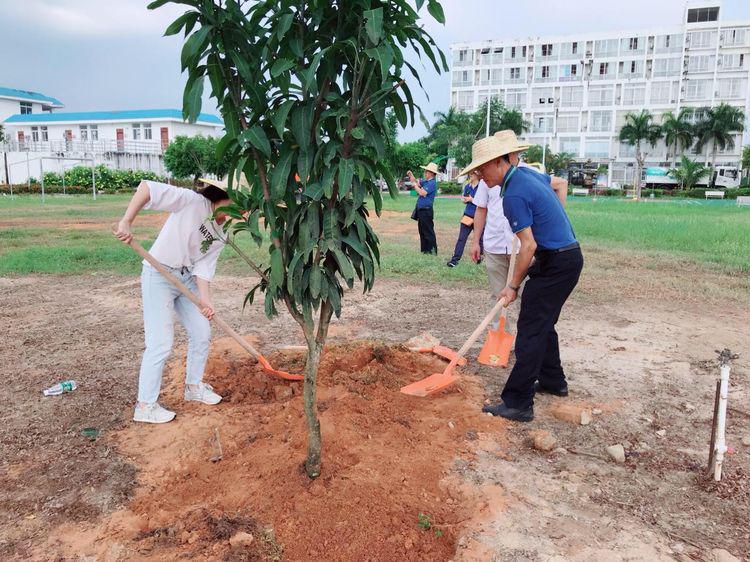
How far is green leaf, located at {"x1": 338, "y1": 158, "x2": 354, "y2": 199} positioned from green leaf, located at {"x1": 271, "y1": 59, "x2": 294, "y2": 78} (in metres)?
0.43

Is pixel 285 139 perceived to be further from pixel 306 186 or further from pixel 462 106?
pixel 462 106

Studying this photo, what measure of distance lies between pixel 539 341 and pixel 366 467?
1474mm

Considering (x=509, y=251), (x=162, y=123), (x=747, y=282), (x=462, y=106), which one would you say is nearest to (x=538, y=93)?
(x=462, y=106)

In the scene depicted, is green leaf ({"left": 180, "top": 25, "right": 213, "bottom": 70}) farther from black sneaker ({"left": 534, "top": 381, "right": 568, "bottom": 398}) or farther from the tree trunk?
black sneaker ({"left": 534, "top": 381, "right": 568, "bottom": 398})

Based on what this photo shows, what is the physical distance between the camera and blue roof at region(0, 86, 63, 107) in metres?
59.9

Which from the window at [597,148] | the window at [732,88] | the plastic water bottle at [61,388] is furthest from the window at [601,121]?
the plastic water bottle at [61,388]

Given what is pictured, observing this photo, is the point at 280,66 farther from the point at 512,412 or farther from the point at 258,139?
the point at 512,412

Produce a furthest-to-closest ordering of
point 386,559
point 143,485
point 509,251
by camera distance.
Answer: point 509,251, point 143,485, point 386,559

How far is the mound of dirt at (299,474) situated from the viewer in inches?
103

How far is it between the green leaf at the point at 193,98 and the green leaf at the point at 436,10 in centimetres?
99

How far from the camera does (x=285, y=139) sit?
103 inches

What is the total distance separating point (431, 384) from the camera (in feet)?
14.0

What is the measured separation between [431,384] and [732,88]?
6294 cm

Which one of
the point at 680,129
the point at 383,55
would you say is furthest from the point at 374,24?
the point at 680,129
